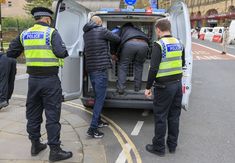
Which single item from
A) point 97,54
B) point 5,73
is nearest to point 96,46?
point 97,54

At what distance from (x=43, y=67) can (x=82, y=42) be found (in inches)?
89.6

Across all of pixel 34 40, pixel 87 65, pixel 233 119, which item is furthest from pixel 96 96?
pixel 233 119

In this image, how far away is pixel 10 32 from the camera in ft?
90.1

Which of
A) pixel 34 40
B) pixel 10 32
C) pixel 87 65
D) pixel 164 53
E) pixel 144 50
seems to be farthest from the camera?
pixel 10 32

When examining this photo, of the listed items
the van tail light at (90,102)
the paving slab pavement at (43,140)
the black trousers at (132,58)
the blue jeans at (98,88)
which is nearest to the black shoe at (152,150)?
the paving slab pavement at (43,140)

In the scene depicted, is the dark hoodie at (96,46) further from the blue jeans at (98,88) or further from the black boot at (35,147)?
the black boot at (35,147)

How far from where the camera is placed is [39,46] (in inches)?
188

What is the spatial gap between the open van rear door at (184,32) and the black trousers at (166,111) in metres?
0.74

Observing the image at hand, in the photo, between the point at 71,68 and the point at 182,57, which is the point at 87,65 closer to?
the point at 71,68

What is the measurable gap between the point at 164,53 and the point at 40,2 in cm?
3390

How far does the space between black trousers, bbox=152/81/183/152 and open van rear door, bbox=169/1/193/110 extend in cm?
74

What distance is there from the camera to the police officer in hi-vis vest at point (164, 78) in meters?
5.21

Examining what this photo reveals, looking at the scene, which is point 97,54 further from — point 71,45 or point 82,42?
point 71,45

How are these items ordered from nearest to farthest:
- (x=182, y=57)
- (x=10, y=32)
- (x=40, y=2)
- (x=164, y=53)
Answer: (x=164, y=53) < (x=182, y=57) < (x=10, y=32) < (x=40, y=2)
